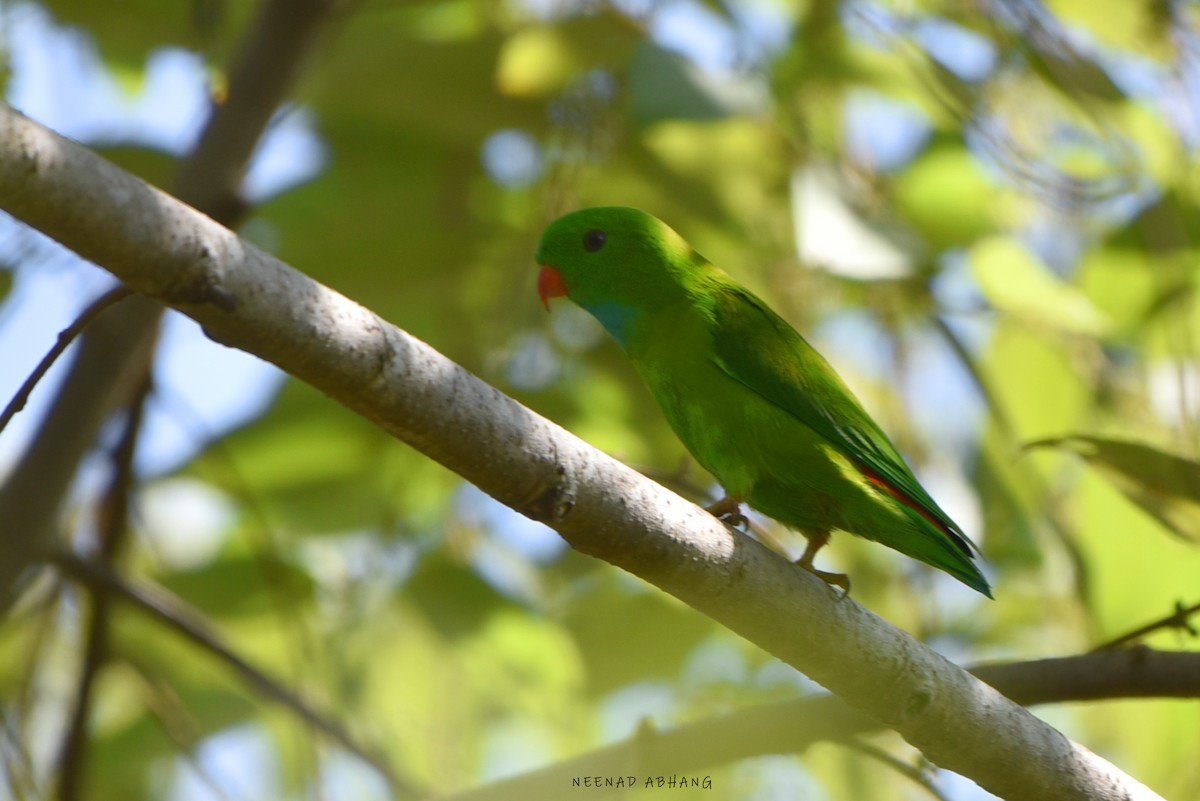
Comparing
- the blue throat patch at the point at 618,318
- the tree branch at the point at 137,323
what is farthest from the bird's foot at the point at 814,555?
the tree branch at the point at 137,323

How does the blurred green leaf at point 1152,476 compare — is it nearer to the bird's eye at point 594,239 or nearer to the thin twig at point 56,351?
the bird's eye at point 594,239

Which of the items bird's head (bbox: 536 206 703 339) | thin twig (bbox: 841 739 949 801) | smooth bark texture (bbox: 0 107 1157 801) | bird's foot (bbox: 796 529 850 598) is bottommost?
thin twig (bbox: 841 739 949 801)

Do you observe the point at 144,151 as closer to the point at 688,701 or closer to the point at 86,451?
the point at 86,451

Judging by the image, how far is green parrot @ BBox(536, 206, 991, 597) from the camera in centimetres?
257

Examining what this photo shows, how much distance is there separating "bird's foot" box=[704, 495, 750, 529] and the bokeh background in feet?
2.62

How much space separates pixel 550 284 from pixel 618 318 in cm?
25

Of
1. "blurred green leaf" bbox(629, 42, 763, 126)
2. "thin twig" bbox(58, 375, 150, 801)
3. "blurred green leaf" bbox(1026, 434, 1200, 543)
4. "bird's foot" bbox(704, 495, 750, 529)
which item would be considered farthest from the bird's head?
"thin twig" bbox(58, 375, 150, 801)

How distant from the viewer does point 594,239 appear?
9.55ft

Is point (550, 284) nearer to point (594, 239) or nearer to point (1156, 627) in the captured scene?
point (594, 239)

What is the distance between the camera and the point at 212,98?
3.26 metres

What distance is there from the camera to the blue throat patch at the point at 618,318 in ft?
9.37

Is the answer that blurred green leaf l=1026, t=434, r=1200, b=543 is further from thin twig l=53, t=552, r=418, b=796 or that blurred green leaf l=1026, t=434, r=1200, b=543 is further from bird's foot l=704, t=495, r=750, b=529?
thin twig l=53, t=552, r=418, b=796

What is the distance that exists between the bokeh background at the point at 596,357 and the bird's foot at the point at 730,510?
80 centimetres

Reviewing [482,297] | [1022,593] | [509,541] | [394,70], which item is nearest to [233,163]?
[394,70]
